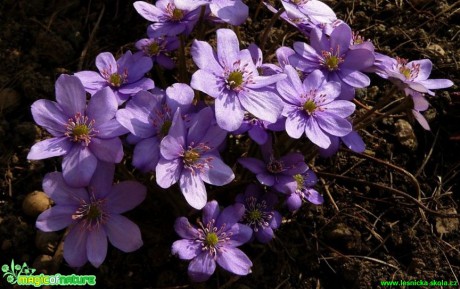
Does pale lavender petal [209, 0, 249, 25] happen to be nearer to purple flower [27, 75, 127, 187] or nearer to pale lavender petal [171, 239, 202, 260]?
purple flower [27, 75, 127, 187]

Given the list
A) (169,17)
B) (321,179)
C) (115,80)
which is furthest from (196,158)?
(321,179)

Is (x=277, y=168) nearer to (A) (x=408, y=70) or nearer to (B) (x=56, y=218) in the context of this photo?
(A) (x=408, y=70)

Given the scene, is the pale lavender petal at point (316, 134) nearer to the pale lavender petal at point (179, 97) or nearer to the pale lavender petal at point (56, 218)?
the pale lavender petal at point (179, 97)

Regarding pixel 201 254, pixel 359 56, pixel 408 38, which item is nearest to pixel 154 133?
pixel 201 254

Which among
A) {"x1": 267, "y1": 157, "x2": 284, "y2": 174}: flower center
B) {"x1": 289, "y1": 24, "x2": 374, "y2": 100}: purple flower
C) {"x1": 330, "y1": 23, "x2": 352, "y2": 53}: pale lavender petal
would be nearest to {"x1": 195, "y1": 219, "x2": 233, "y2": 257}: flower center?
{"x1": 267, "y1": 157, "x2": 284, "y2": 174}: flower center

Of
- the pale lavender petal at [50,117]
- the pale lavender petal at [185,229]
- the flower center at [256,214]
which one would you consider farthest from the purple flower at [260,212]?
the pale lavender petal at [50,117]
